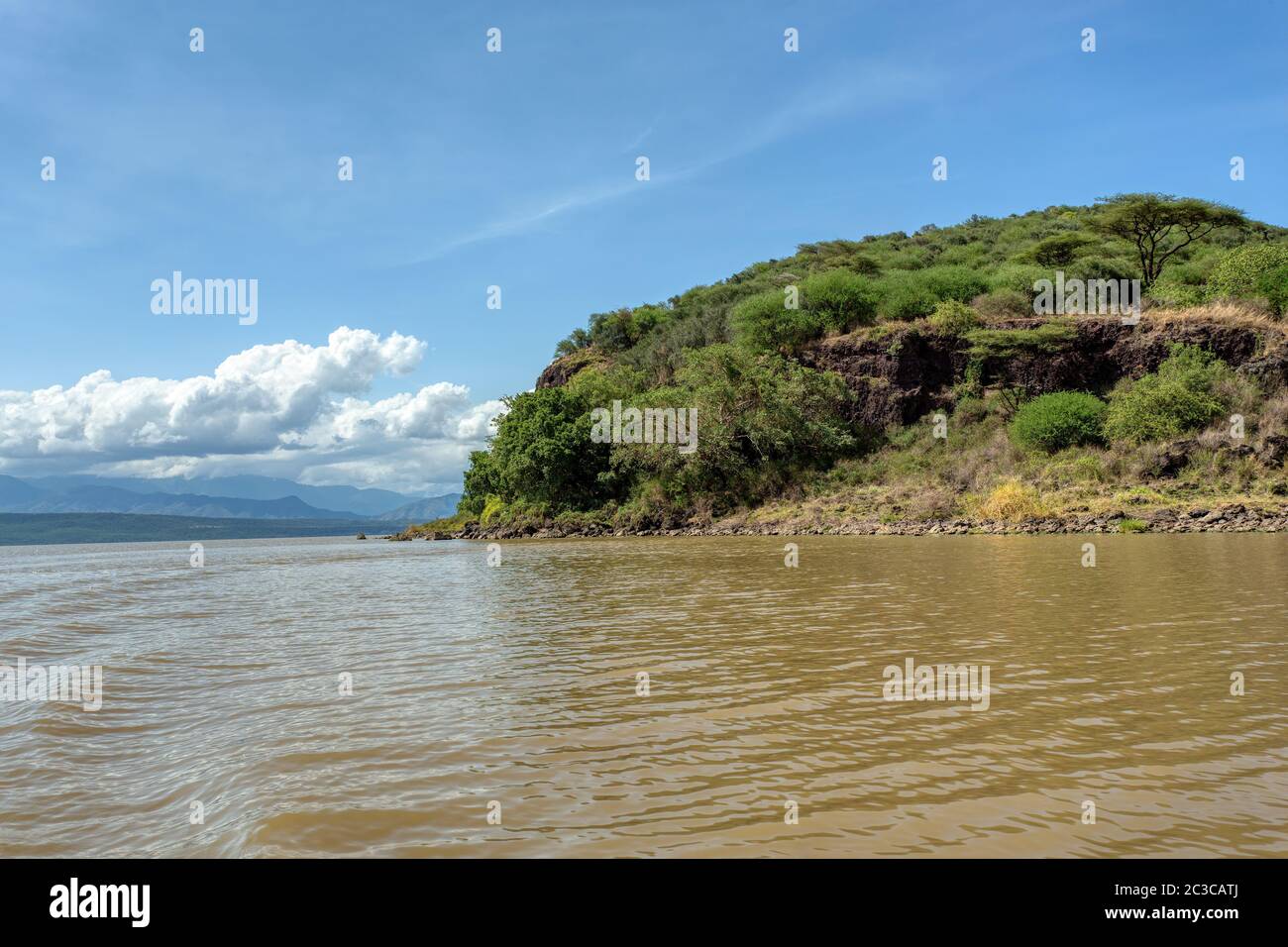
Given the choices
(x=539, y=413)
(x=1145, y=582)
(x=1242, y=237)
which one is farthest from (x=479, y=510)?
(x=1242, y=237)

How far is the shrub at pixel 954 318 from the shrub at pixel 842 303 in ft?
18.3

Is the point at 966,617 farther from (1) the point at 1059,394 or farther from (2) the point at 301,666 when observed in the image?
(1) the point at 1059,394

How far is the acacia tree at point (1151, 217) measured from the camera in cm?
4625

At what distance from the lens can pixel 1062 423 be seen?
123ft

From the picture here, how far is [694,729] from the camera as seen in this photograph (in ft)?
18.7

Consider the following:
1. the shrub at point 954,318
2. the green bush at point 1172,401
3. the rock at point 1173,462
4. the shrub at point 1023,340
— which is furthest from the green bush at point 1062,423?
the shrub at point 954,318

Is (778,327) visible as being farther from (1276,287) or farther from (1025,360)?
(1276,287)

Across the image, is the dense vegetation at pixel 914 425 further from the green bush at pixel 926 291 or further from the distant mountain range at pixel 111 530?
the distant mountain range at pixel 111 530

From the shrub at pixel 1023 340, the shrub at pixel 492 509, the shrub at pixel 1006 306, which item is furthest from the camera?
the shrub at pixel 492 509

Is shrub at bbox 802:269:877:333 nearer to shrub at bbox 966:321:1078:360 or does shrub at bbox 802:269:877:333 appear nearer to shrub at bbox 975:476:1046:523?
shrub at bbox 966:321:1078:360

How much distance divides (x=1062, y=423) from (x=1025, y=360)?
727cm

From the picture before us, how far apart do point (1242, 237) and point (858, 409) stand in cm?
4010

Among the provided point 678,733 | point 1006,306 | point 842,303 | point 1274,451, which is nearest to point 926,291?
point 1006,306
